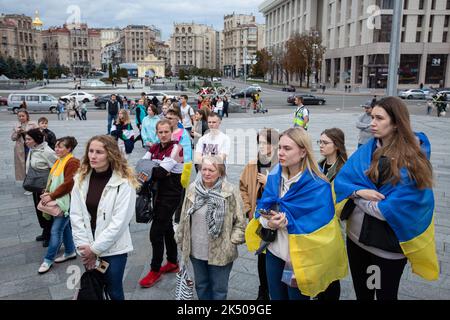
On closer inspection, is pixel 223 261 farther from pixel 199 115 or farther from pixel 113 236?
pixel 199 115

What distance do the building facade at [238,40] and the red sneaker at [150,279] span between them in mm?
144769

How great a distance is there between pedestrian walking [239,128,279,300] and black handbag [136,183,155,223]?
3.51 feet

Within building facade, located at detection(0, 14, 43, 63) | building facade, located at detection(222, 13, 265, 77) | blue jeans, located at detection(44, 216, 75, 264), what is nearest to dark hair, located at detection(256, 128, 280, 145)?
blue jeans, located at detection(44, 216, 75, 264)

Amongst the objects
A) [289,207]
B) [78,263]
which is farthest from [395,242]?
[78,263]

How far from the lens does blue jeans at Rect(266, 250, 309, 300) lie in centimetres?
283

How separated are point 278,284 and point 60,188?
9.15 ft

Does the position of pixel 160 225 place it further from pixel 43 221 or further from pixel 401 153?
pixel 401 153

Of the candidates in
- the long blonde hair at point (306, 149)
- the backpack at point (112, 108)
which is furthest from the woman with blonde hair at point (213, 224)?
the backpack at point (112, 108)

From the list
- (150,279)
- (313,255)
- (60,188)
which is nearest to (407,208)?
(313,255)

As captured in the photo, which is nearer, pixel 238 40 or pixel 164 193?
pixel 164 193

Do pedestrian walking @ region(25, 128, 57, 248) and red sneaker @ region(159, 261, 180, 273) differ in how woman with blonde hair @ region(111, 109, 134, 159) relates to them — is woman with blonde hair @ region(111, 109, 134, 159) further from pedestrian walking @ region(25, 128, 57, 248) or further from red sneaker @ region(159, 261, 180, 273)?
red sneaker @ region(159, 261, 180, 273)

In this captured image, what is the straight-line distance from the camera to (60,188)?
4230 millimetres

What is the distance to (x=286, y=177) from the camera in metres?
2.79

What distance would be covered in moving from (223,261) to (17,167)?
5815 millimetres
